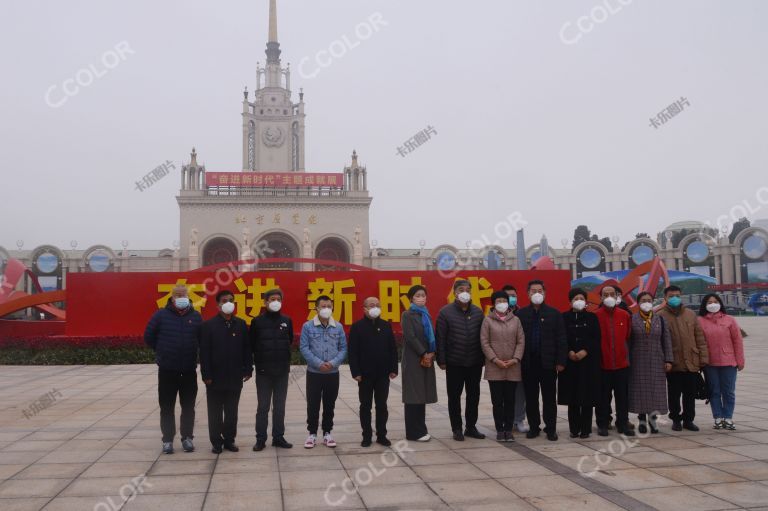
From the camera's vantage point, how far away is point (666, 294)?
621 cm

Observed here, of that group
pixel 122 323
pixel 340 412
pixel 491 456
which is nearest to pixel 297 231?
pixel 122 323

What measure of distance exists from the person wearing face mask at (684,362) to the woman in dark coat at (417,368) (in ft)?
7.75

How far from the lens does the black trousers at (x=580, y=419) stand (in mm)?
5477

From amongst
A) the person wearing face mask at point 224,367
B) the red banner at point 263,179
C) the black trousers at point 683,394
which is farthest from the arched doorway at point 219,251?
the black trousers at point 683,394

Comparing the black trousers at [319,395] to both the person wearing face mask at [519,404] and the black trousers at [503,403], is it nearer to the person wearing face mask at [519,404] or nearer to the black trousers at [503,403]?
the black trousers at [503,403]

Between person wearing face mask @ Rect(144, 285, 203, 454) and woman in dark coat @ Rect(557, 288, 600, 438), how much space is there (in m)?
3.37

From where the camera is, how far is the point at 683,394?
5855 millimetres

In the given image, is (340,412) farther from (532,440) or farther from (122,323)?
(122,323)

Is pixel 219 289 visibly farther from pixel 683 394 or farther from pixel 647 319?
pixel 683 394

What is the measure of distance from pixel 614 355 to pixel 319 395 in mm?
2785

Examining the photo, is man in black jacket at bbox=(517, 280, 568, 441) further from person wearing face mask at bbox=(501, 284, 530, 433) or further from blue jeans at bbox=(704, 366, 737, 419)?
blue jeans at bbox=(704, 366, 737, 419)

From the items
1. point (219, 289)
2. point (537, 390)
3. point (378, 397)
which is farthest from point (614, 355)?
point (219, 289)

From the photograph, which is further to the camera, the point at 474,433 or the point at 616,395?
the point at 616,395

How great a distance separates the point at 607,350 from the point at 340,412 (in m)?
3.09
